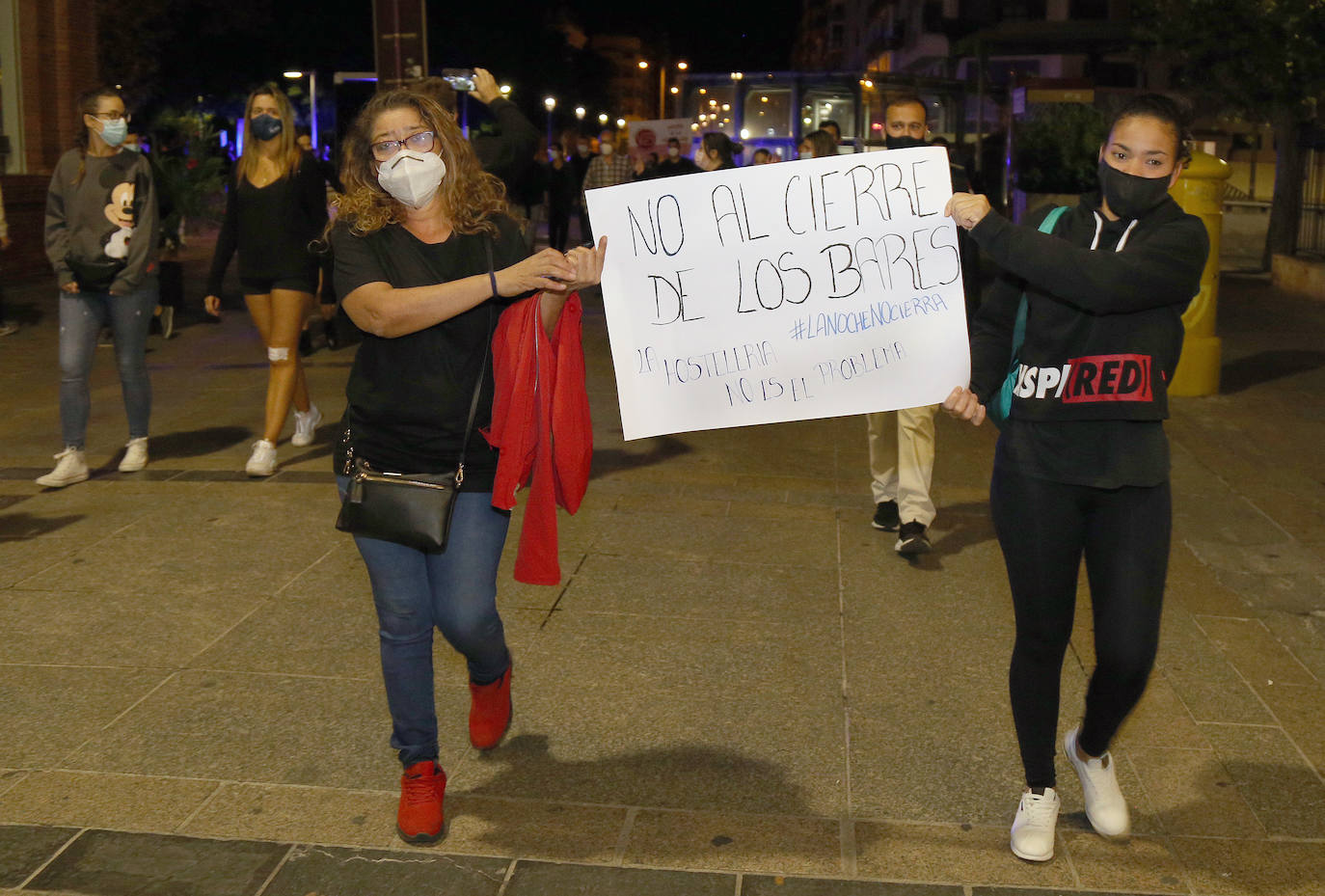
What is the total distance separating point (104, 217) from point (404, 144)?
426 cm

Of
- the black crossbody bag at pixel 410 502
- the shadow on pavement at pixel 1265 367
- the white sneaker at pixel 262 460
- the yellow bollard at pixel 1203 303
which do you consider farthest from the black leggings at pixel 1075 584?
the shadow on pavement at pixel 1265 367

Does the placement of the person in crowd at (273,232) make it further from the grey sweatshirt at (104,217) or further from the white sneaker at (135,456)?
the white sneaker at (135,456)

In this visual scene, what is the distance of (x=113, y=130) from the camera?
279 inches

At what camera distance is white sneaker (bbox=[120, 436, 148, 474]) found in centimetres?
757

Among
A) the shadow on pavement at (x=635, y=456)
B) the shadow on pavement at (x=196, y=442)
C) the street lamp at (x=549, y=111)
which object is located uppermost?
the street lamp at (x=549, y=111)

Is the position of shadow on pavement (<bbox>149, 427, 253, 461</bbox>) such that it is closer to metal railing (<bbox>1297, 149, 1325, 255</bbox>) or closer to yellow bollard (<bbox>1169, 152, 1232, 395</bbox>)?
yellow bollard (<bbox>1169, 152, 1232, 395</bbox>)

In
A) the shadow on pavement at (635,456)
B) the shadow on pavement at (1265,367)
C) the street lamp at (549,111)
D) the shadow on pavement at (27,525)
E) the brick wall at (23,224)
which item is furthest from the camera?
the street lamp at (549,111)

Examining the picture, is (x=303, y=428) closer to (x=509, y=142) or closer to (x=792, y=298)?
(x=509, y=142)

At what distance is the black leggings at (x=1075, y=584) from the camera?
3266 mm

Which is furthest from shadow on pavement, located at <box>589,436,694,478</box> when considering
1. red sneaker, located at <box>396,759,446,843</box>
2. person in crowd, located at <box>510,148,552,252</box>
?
red sneaker, located at <box>396,759,446,843</box>

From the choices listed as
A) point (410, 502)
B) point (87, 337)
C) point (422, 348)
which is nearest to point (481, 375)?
point (422, 348)

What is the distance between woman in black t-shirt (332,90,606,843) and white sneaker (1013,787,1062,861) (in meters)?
1.42

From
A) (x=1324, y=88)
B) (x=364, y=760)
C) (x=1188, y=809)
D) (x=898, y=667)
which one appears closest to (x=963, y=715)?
(x=898, y=667)

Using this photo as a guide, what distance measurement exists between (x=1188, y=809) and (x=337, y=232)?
105 inches
